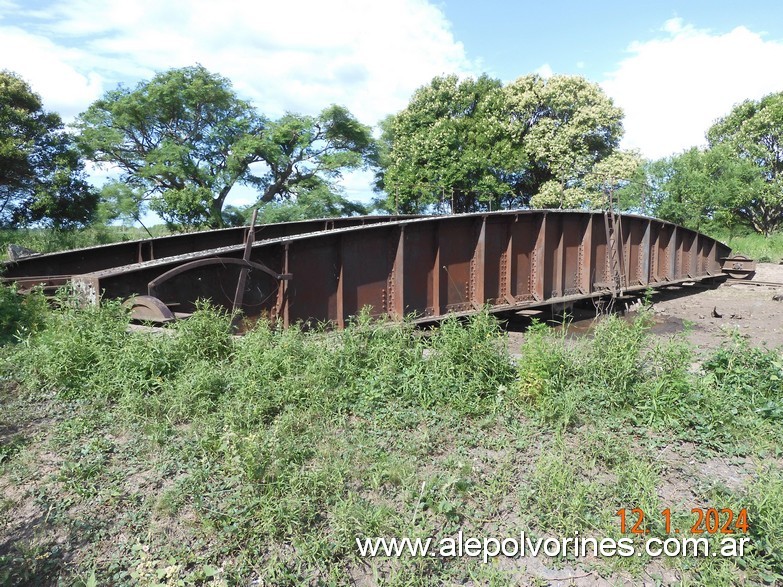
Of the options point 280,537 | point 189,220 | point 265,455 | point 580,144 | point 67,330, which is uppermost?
point 580,144

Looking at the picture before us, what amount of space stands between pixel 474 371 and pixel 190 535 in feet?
9.36

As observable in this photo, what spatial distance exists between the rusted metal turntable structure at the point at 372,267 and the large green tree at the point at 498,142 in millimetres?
16398

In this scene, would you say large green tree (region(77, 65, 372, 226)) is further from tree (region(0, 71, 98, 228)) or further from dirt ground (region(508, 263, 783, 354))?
dirt ground (region(508, 263, 783, 354))

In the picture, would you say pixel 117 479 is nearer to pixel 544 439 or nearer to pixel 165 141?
pixel 544 439

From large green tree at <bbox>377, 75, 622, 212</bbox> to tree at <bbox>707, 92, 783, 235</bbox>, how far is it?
7.42 m

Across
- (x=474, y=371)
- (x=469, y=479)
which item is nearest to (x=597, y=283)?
(x=474, y=371)

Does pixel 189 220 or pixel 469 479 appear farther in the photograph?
pixel 189 220

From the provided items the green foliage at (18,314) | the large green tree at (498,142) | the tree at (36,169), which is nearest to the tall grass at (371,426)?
the green foliage at (18,314)

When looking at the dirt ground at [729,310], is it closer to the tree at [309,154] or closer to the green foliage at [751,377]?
the green foliage at [751,377]

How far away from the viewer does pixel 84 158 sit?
23203 mm

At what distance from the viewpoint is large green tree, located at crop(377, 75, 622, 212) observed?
28859 mm
